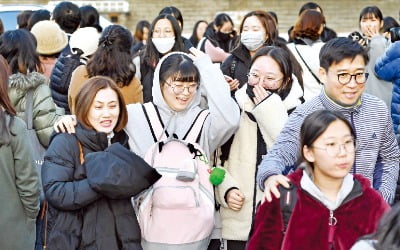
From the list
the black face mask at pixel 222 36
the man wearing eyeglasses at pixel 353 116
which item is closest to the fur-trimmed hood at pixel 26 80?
the man wearing eyeglasses at pixel 353 116

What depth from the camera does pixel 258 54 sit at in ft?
15.3

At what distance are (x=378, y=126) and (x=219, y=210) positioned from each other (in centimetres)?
110

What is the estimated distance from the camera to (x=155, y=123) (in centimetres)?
434

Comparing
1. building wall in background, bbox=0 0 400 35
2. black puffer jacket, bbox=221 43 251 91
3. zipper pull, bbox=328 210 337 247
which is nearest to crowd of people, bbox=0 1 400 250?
zipper pull, bbox=328 210 337 247

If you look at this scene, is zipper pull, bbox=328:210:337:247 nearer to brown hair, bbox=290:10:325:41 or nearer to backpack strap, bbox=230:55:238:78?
backpack strap, bbox=230:55:238:78

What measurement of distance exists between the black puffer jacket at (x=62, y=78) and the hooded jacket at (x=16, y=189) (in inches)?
68.9

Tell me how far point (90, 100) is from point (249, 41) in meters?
2.14

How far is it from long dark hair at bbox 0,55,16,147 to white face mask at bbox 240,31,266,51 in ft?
6.89

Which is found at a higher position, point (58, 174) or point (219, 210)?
point (58, 174)

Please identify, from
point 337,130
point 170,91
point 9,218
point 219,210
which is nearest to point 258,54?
point 170,91

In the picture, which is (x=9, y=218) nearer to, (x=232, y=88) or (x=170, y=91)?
(x=170, y=91)

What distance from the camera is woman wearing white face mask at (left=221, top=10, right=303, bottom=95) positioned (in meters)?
6.00

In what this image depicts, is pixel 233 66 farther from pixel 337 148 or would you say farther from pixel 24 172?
pixel 337 148

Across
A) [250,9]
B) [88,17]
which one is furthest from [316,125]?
[250,9]
